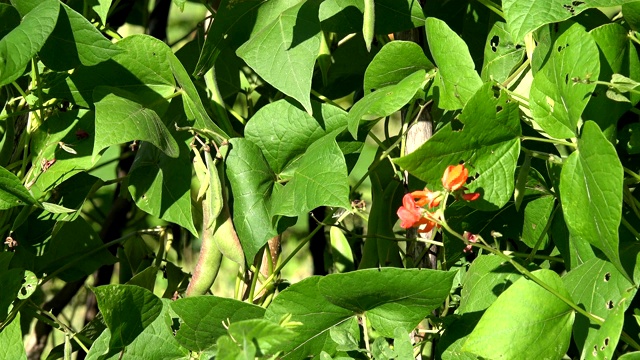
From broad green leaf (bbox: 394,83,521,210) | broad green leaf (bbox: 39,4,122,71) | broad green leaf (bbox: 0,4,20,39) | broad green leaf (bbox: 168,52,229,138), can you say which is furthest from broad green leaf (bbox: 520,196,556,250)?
broad green leaf (bbox: 0,4,20,39)

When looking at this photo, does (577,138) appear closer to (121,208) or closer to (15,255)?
(15,255)

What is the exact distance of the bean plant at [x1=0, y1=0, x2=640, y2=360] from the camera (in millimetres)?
758

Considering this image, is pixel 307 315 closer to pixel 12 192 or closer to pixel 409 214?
pixel 409 214

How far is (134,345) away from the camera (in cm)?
97

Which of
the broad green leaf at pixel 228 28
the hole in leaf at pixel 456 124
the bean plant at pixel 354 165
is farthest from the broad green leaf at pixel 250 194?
the hole in leaf at pixel 456 124

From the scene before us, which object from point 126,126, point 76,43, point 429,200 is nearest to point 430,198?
point 429,200

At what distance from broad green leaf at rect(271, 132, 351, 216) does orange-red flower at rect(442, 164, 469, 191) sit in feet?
0.31

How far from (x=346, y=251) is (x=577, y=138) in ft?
1.68

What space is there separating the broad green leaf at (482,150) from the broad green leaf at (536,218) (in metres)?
0.11

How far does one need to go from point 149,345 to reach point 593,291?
1.62 feet

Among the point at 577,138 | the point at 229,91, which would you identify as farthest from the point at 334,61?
the point at 577,138

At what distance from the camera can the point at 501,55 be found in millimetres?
941

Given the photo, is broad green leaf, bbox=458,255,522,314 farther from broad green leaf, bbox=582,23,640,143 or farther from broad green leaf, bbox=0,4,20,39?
broad green leaf, bbox=0,4,20,39

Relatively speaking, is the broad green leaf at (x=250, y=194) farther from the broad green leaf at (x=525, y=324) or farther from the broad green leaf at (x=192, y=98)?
the broad green leaf at (x=525, y=324)
